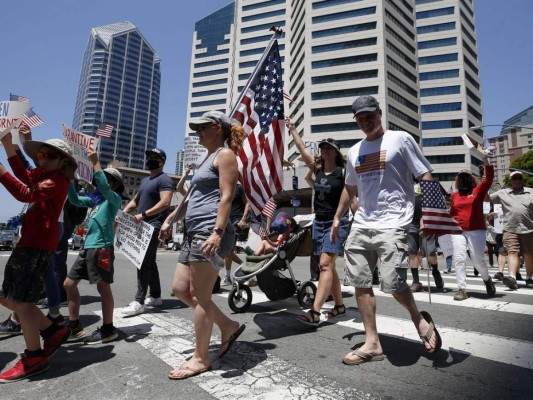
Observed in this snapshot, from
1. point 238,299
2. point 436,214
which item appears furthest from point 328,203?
point 238,299

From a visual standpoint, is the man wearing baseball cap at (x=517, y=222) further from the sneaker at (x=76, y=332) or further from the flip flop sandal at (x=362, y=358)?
the sneaker at (x=76, y=332)

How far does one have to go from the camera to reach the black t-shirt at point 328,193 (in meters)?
4.04

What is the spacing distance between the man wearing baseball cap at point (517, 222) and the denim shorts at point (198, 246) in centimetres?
573

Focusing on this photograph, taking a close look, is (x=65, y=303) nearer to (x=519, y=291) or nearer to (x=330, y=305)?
(x=330, y=305)

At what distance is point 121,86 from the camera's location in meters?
169

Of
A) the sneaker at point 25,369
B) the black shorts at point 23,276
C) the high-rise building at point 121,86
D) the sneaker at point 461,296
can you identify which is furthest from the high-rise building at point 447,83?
the high-rise building at point 121,86

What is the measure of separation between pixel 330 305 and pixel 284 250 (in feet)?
3.51

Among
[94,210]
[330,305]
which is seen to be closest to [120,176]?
[94,210]

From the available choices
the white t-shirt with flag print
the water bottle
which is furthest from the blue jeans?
the white t-shirt with flag print

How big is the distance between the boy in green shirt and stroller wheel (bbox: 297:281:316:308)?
2224 mm

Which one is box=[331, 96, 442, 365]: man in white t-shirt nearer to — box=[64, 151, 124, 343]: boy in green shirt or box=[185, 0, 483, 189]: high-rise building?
box=[64, 151, 124, 343]: boy in green shirt

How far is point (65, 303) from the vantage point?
189 inches

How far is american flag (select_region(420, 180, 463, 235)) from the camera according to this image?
3445 millimetres

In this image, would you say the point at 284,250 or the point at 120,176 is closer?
the point at 120,176
